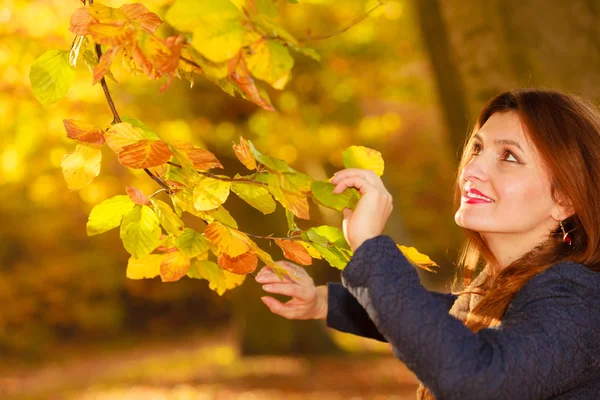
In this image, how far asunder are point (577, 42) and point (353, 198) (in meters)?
3.04

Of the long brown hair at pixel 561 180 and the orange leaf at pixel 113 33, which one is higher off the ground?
the orange leaf at pixel 113 33

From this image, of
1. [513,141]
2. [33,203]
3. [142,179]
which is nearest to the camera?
[513,141]

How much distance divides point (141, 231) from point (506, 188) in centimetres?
80

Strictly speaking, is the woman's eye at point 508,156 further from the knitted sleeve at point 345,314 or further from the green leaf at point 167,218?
the green leaf at point 167,218

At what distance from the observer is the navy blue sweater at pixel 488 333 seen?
133 centimetres

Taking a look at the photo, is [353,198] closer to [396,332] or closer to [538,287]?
[396,332]

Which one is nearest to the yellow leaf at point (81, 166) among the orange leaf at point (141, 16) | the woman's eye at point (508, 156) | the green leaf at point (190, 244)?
the green leaf at point (190, 244)

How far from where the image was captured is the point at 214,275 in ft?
5.61

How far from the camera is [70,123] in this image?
1.45m

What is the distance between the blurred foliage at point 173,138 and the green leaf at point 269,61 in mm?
3650

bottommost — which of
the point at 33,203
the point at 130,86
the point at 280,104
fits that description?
the point at 33,203

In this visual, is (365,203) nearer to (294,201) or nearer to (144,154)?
(294,201)

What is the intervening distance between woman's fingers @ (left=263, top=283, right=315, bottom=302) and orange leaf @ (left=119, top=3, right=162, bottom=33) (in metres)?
0.63

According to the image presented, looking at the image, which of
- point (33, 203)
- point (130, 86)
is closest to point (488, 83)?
point (130, 86)
